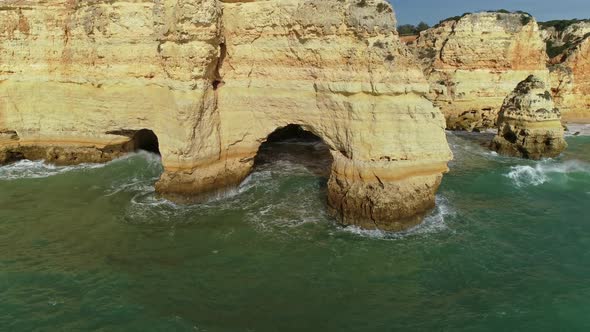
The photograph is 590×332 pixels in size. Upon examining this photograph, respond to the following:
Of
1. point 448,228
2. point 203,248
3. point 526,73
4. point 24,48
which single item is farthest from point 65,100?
point 526,73

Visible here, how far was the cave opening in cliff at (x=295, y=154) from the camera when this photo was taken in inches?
718

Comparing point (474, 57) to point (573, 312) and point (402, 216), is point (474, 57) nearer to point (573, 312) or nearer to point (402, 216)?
point (402, 216)

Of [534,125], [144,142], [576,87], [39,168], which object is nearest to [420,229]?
[144,142]

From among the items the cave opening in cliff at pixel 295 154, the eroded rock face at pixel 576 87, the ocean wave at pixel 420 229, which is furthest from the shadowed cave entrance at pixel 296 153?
the eroded rock face at pixel 576 87

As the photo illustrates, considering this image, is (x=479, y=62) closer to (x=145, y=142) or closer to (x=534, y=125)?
(x=534, y=125)

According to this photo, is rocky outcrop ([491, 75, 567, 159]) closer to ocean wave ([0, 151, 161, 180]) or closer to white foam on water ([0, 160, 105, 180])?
ocean wave ([0, 151, 161, 180])

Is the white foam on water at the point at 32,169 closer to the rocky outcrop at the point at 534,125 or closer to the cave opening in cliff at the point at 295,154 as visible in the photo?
the cave opening in cliff at the point at 295,154

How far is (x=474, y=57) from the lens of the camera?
29688 millimetres

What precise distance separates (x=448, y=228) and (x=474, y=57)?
2062 centimetres

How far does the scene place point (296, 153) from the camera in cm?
2055

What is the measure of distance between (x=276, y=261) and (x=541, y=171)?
14.8 metres

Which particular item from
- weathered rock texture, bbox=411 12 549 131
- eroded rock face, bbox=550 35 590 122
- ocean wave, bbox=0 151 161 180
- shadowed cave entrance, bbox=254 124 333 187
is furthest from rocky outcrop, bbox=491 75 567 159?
ocean wave, bbox=0 151 161 180

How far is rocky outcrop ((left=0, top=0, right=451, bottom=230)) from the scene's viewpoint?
13.0m

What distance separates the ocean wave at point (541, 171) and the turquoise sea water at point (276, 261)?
1450 millimetres
